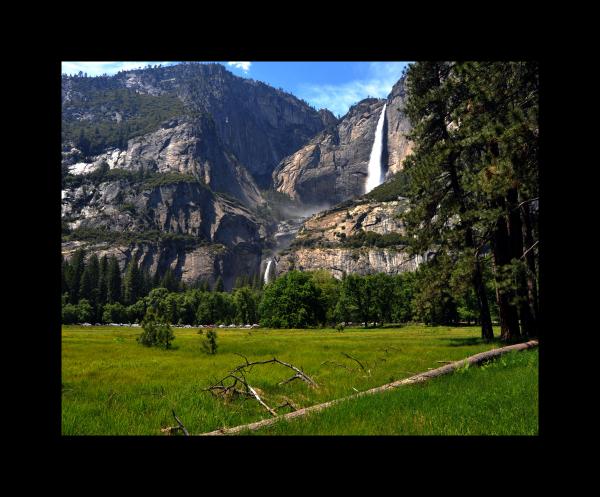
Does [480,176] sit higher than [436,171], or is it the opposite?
[436,171]

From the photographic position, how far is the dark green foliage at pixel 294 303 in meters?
71.6

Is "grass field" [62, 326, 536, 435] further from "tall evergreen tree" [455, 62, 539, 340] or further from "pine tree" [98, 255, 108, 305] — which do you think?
"pine tree" [98, 255, 108, 305]

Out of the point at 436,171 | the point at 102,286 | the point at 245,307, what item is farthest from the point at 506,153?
the point at 102,286

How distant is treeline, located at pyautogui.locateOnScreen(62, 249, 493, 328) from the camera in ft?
200

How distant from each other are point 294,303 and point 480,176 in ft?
191

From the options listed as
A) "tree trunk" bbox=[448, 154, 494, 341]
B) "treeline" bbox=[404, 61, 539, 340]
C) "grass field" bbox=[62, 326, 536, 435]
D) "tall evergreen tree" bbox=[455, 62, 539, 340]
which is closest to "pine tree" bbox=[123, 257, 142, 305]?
"grass field" bbox=[62, 326, 536, 435]

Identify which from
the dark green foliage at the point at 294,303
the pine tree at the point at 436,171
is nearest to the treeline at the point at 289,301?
the dark green foliage at the point at 294,303

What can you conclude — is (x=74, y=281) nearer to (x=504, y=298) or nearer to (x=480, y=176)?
(x=504, y=298)

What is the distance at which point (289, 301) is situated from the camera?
235 feet

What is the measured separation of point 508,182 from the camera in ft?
46.8

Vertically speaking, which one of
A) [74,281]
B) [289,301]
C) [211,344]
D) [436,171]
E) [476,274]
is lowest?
[211,344]
